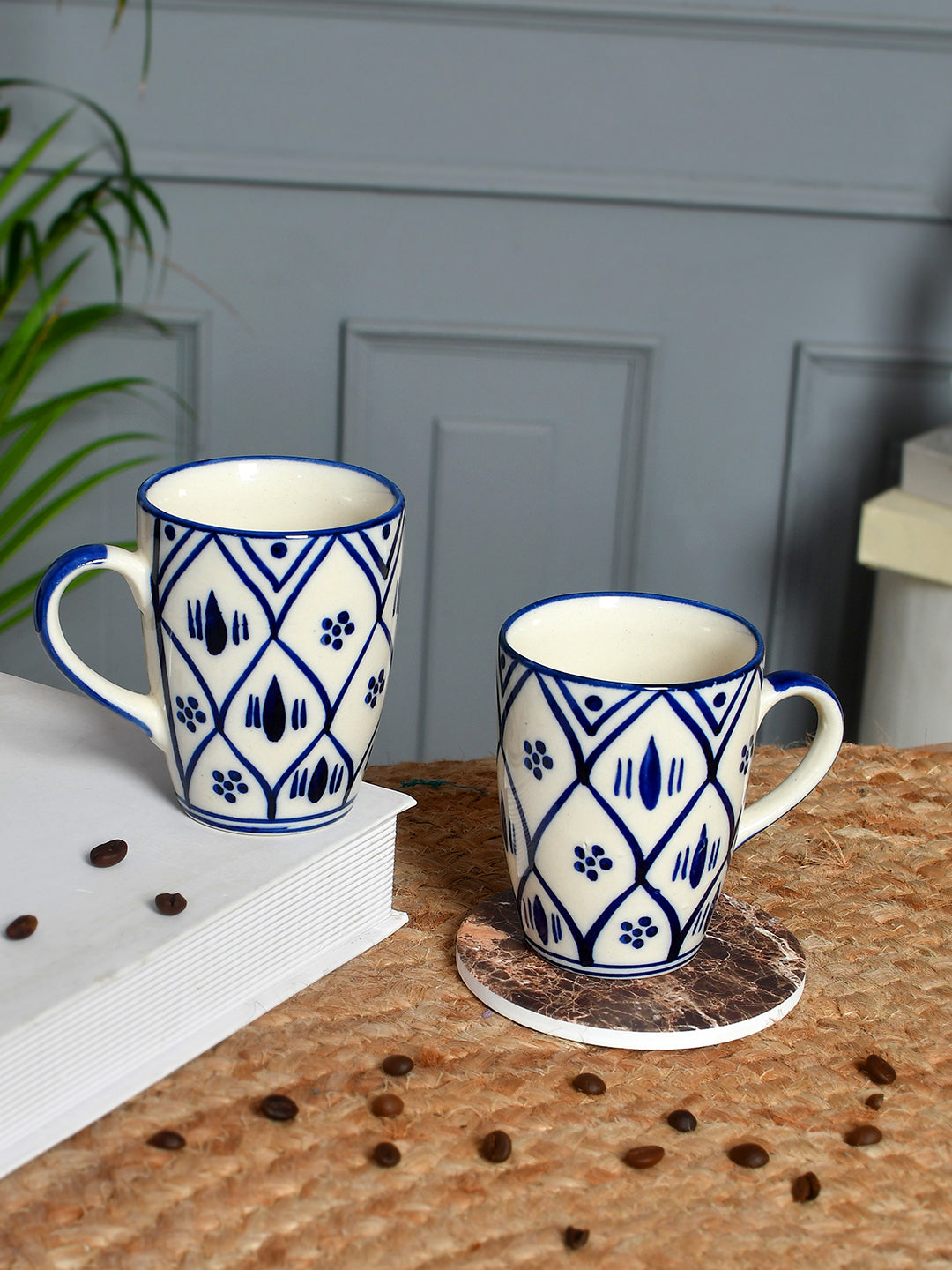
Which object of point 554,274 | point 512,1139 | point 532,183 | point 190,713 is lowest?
point 512,1139

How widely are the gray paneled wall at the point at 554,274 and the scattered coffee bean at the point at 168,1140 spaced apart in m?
1.30

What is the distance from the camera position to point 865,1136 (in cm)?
48

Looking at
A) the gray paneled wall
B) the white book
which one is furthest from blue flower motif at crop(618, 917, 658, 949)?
the gray paneled wall

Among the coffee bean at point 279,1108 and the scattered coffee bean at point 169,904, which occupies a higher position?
the scattered coffee bean at point 169,904

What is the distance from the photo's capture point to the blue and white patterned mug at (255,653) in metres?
0.50

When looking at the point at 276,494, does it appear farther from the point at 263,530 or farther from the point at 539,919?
the point at 539,919

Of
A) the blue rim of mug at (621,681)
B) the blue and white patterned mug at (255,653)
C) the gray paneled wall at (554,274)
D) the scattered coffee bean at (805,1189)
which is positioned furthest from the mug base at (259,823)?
the gray paneled wall at (554,274)

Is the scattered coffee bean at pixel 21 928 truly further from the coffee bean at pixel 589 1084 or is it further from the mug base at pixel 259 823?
the coffee bean at pixel 589 1084

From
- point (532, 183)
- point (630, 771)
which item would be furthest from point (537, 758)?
point (532, 183)

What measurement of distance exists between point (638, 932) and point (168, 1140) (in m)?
0.18

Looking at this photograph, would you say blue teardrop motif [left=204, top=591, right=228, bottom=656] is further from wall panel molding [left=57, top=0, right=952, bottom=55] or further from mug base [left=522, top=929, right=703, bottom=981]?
wall panel molding [left=57, top=0, right=952, bottom=55]

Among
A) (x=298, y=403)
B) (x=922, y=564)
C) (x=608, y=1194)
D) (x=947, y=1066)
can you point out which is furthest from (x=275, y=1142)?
(x=298, y=403)

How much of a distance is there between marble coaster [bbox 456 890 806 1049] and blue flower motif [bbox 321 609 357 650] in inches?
5.4

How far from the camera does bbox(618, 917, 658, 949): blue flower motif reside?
1.67 feet
